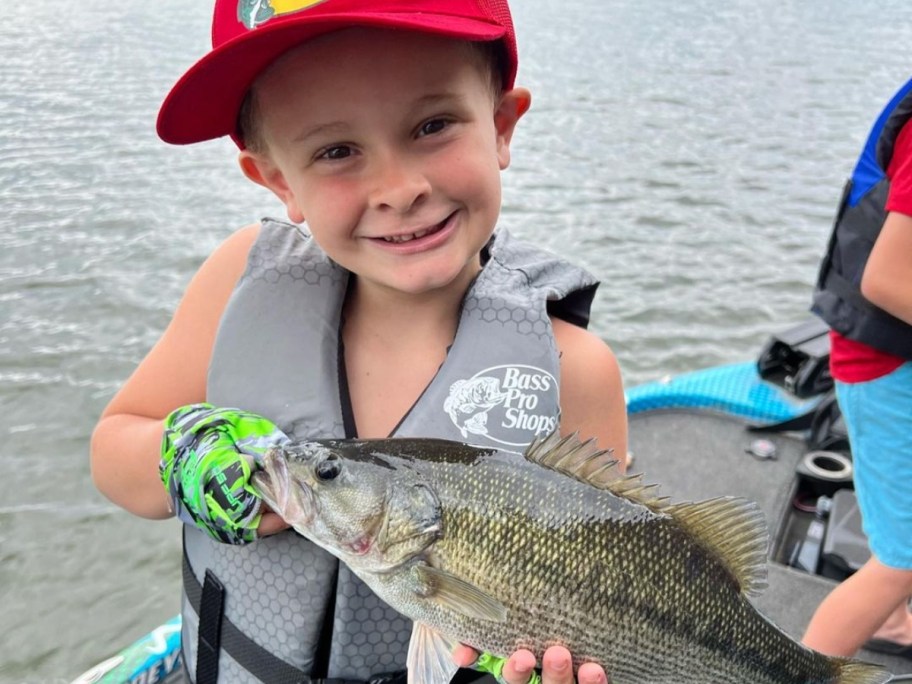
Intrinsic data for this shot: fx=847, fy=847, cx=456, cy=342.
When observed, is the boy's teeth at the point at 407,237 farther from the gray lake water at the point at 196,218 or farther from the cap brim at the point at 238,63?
the gray lake water at the point at 196,218

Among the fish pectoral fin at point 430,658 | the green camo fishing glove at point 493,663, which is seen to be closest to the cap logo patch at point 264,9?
the fish pectoral fin at point 430,658

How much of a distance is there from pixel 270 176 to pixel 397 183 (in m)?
0.48

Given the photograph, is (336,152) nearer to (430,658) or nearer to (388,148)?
(388,148)

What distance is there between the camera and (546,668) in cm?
171

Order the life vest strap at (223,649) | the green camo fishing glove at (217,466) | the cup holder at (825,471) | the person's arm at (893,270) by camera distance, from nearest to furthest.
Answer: the green camo fishing glove at (217,466) → the life vest strap at (223,649) → the person's arm at (893,270) → the cup holder at (825,471)

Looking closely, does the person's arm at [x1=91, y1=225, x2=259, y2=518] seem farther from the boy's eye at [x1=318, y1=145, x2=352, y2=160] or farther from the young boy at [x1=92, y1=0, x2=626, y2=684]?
the boy's eye at [x1=318, y1=145, x2=352, y2=160]

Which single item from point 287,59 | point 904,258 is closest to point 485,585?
point 287,59

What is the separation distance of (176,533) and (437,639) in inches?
143

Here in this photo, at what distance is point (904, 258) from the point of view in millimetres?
2633

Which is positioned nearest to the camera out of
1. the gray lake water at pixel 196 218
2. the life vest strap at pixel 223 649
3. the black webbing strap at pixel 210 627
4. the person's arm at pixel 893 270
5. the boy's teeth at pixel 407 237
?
the boy's teeth at pixel 407 237

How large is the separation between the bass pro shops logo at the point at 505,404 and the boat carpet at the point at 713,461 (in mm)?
2247

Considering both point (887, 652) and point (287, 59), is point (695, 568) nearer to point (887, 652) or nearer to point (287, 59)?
point (287, 59)

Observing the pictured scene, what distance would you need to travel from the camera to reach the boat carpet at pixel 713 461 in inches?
172

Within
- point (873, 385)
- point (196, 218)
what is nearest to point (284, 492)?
point (873, 385)
